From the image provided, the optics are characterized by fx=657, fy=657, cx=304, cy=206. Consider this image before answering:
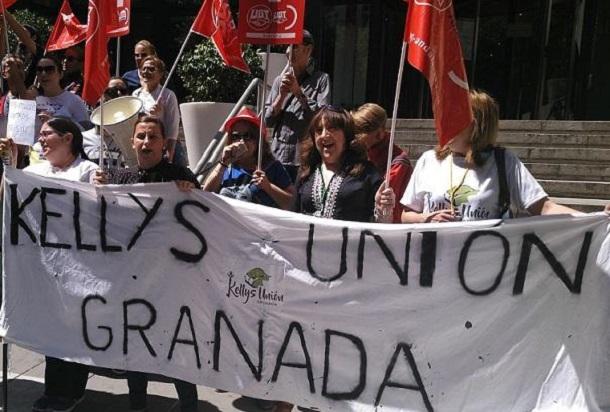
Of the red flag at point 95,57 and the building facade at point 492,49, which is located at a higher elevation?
the building facade at point 492,49

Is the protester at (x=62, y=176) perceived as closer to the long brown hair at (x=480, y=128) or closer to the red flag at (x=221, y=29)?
the red flag at (x=221, y=29)

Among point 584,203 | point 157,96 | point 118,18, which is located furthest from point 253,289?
point 584,203

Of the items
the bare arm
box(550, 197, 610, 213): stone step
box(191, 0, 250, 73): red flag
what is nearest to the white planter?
box(191, 0, 250, 73): red flag

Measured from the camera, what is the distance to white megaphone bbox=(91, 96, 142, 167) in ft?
14.2

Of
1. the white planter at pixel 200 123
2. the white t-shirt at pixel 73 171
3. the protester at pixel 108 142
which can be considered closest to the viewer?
the white t-shirt at pixel 73 171

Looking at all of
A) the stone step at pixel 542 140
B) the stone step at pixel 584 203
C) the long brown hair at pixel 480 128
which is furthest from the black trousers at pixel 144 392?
the stone step at pixel 542 140

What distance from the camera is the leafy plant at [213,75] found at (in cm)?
937

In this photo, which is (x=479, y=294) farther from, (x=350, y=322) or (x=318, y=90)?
(x=318, y=90)

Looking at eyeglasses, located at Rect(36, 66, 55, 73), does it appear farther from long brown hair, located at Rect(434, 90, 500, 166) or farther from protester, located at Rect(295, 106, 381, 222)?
long brown hair, located at Rect(434, 90, 500, 166)

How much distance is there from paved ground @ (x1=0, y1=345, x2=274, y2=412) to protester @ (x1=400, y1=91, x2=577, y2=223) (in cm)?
163

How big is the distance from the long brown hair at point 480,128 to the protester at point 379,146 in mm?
687

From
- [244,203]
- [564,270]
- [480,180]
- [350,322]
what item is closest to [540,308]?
[564,270]

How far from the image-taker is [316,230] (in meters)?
3.03

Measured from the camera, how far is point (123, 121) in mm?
4312
